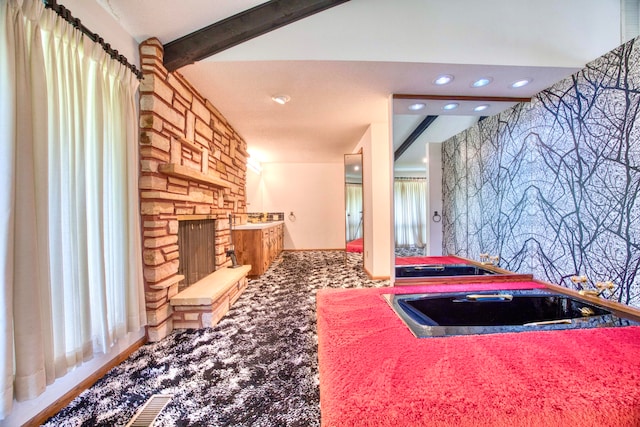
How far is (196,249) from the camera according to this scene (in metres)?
2.68

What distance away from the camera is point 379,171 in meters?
3.36

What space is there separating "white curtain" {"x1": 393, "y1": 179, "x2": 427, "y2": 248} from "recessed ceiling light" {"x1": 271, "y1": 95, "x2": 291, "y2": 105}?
145cm

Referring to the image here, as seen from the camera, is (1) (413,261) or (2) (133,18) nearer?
(2) (133,18)

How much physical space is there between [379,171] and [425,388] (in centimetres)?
289

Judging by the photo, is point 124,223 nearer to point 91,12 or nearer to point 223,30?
point 91,12

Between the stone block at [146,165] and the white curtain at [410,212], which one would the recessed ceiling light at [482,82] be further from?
the stone block at [146,165]

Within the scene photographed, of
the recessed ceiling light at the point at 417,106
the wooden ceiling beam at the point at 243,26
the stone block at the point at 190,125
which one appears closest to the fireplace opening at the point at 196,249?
the stone block at the point at 190,125

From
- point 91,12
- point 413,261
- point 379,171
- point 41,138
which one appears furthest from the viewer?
point 379,171

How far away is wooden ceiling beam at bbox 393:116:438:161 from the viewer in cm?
247

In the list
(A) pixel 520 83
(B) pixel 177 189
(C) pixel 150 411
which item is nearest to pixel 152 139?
(B) pixel 177 189

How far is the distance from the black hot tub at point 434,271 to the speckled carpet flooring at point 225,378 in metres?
1.00

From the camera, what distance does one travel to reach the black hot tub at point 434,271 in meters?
2.38

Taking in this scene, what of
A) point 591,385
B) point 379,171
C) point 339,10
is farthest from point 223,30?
point 591,385

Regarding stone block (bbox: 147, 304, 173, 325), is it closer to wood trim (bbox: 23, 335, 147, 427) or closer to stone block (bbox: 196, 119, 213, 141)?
wood trim (bbox: 23, 335, 147, 427)
